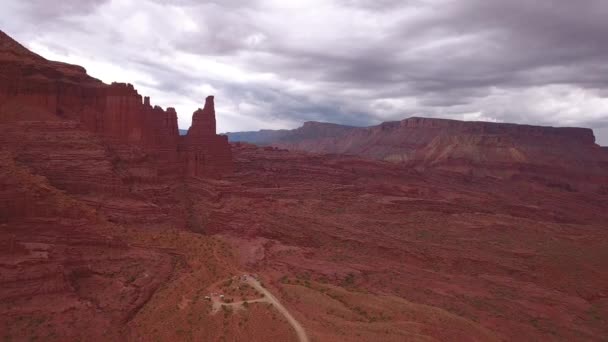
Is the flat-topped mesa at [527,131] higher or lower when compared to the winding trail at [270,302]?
higher

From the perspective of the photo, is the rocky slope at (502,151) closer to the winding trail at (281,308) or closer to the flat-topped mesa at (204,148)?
the flat-topped mesa at (204,148)

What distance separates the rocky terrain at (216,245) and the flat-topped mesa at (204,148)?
5.7 inches

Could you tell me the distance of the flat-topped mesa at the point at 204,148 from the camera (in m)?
43.7

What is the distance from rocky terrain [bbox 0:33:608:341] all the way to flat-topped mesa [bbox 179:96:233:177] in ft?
0.48

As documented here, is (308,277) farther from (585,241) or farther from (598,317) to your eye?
(585,241)

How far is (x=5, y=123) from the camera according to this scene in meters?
30.4

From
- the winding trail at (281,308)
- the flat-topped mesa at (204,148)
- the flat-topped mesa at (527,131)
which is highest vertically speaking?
the flat-topped mesa at (527,131)

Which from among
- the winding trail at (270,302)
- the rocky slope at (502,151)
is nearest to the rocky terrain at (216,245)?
the winding trail at (270,302)

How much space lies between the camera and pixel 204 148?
148 ft

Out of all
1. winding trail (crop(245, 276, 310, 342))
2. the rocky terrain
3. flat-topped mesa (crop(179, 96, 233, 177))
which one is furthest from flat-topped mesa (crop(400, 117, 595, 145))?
winding trail (crop(245, 276, 310, 342))

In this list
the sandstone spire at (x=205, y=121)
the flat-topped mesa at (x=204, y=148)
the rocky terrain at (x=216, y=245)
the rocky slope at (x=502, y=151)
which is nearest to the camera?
the rocky terrain at (x=216, y=245)

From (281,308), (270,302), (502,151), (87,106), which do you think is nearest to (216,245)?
(270,302)

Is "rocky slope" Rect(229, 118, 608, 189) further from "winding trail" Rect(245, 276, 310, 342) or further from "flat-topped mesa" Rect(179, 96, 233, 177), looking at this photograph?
"winding trail" Rect(245, 276, 310, 342)

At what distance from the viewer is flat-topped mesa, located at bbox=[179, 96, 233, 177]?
43.7m
